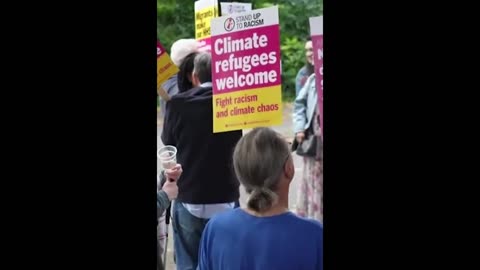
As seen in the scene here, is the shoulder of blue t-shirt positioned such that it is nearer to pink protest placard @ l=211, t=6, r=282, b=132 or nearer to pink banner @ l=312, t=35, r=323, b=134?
pink protest placard @ l=211, t=6, r=282, b=132

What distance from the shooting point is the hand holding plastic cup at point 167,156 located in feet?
10.3

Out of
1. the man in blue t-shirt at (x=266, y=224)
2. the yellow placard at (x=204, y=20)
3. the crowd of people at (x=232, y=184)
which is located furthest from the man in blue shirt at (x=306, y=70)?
the yellow placard at (x=204, y=20)

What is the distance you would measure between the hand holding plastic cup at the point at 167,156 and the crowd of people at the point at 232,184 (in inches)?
0.6

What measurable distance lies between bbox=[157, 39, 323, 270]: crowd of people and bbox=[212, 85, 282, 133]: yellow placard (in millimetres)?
28

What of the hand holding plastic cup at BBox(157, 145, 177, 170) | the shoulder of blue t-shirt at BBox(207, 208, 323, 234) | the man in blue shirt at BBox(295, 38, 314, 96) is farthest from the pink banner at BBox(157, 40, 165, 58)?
the shoulder of blue t-shirt at BBox(207, 208, 323, 234)

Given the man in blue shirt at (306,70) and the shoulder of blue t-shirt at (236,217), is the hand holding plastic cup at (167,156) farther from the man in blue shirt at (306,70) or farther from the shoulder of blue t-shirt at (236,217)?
the man in blue shirt at (306,70)

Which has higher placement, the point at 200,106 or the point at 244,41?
the point at 244,41

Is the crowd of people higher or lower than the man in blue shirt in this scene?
lower

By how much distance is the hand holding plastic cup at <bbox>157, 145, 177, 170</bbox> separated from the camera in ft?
10.3

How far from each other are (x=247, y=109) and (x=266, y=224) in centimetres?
40

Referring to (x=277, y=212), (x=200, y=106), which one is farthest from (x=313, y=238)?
(x=200, y=106)

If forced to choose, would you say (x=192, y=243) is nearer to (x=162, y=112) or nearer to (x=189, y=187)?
(x=189, y=187)

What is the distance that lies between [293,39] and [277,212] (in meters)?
0.58
